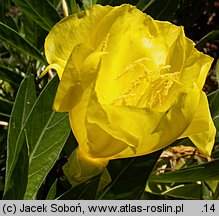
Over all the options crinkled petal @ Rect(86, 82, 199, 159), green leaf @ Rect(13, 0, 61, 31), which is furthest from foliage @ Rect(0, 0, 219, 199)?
crinkled petal @ Rect(86, 82, 199, 159)

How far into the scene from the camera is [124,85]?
2.77 feet

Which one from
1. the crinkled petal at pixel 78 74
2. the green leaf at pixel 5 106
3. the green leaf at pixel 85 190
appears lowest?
the green leaf at pixel 5 106

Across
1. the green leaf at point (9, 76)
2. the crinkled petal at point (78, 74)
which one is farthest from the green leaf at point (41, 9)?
the crinkled petal at point (78, 74)

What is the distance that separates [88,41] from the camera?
2.60 feet

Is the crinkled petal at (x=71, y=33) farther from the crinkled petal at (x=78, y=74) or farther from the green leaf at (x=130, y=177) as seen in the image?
the green leaf at (x=130, y=177)

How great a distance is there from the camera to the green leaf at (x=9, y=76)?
128cm

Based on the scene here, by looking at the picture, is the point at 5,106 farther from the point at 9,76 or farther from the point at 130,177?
the point at 130,177

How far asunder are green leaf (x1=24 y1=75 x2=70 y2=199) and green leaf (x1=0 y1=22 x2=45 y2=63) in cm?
23

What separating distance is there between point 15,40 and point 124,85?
1.36 feet

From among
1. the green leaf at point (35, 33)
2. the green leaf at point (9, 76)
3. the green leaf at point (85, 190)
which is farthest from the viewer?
the green leaf at point (35, 33)

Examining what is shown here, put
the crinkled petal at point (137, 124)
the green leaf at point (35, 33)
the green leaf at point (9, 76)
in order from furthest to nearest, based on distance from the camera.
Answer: the green leaf at point (35, 33) < the green leaf at point (9, 76) < the crinkled petal at point (137, 124)

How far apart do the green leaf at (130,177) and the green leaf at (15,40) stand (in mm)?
376

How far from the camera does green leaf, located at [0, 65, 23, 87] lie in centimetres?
128

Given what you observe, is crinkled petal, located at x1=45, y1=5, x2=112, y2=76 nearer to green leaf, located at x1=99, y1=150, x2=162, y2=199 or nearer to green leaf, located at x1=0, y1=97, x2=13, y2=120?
green leaf, located at x1=99, y1=150, x2=162, y2=199
